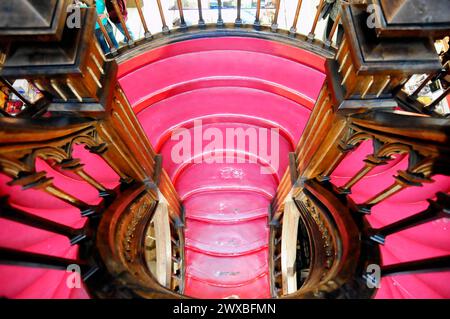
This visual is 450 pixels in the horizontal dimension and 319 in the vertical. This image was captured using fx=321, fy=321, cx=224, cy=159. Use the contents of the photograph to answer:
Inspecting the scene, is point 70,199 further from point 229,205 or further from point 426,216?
point 229,205

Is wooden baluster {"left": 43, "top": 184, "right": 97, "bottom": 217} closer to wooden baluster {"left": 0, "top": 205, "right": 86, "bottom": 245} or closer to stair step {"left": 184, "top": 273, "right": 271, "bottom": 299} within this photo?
wooden baluster {"left": 0, "top": 205, "right": 86, "bottom": 245}

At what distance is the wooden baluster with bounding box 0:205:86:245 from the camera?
1.15 metres

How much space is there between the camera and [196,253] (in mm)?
3629

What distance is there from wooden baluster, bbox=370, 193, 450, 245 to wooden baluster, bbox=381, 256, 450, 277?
5.7 inches

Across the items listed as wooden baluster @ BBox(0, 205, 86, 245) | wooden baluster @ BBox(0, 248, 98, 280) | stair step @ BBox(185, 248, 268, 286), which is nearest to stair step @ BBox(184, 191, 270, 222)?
stair step @ BBox(185, 248, 268, 286)

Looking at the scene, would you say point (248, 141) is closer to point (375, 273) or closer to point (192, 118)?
point (192, 118)

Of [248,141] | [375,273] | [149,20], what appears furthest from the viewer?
[149,20]

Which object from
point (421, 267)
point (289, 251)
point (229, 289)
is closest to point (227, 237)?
point (229, 289)

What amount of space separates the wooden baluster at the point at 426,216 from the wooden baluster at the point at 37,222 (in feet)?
4.33

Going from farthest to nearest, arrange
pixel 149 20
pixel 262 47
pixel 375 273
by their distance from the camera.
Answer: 1. pixel 149 20
2. pixel 262 47
3. pixel 375 273

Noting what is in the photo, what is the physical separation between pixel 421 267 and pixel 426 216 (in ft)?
0.65

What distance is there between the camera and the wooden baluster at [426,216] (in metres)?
1.19

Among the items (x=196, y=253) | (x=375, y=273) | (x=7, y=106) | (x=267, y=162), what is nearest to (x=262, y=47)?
(x=267, y=162)

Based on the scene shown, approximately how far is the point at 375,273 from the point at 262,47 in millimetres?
1964
